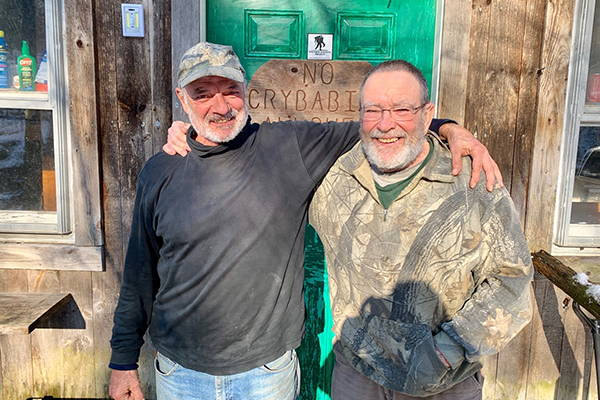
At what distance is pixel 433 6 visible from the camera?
8.11ft

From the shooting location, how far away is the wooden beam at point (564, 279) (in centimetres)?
200

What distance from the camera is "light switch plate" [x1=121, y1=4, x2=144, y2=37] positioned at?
7.82 ft

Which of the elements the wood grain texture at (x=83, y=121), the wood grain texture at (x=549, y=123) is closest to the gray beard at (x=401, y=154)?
the wood grain texture at (x=549, y=123)

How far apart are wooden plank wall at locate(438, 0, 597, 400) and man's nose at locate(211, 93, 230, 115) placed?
1320 millimetres

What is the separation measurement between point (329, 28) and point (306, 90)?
374mm

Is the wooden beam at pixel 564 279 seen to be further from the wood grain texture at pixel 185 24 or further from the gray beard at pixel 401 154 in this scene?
the wood grain texture at pixel 185 24

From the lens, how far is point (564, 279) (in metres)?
2.20

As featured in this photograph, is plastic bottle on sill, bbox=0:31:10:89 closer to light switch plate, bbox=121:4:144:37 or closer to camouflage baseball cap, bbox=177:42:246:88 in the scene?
light switch plate, bbox=121:4:144:37

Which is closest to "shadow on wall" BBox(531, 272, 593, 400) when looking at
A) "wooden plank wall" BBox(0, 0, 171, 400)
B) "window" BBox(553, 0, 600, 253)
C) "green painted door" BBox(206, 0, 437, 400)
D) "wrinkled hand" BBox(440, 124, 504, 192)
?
"window" BBox(553, 0, 600, 253)

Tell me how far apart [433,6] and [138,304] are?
2216 millimetres

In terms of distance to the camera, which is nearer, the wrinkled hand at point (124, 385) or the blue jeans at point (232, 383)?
the blue jeans at point (232, 383)

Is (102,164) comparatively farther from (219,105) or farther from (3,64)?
(219,105)

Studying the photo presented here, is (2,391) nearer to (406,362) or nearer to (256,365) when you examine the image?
(256,365)

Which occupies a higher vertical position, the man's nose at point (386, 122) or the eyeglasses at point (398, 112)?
the eyeglasses at point (398, 112)
